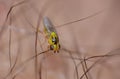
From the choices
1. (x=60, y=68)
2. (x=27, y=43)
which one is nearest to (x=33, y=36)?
(x=27, y=43)

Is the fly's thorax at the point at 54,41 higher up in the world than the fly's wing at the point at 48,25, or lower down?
lower down

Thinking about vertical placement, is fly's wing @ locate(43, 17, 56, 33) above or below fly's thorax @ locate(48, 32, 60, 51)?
above

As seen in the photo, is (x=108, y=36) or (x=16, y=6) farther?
(x=16, y=6)

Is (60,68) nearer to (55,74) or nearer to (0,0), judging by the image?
(55,74)
